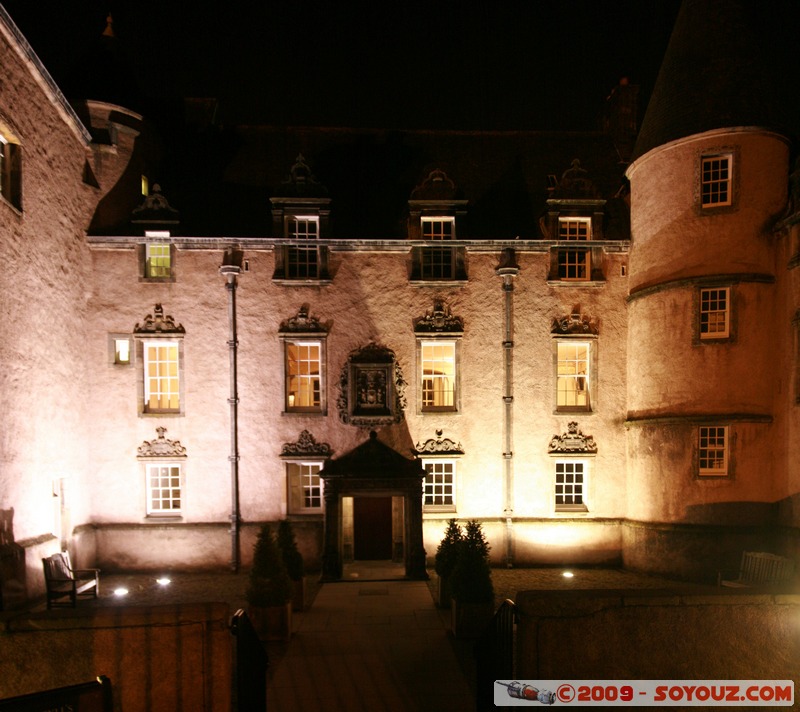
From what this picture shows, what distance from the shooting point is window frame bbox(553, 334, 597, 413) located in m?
19.3

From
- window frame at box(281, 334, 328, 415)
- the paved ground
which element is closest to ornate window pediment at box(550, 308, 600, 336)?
window frame at box(281, 334, 328, 415)

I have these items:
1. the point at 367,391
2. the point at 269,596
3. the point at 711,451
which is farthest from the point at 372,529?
the point at 711,451

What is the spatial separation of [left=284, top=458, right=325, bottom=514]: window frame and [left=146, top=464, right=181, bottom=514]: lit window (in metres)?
3.46

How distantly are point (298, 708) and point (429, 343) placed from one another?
1205 centimetres

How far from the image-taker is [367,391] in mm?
18797

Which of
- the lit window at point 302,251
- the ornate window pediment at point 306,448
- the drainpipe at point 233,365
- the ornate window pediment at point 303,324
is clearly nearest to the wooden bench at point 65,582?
the drainpipe at point 233,365

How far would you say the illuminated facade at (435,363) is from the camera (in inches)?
677

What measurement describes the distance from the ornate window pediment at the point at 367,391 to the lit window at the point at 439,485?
6.96ft

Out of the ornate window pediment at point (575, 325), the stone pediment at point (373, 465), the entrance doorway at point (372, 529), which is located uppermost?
the ornate window pediment at point (575, 325)

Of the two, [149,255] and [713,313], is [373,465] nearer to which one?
[149,255]

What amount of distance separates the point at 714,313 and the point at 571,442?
5842 millimetres

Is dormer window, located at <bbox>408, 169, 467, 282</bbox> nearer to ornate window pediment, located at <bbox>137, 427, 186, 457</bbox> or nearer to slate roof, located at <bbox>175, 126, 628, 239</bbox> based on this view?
slate roof, located at <bbox>175, 126, 628, 239</bbox>

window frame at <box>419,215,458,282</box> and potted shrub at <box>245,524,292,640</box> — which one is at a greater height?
window frame at <box>419,215,458,282</box>

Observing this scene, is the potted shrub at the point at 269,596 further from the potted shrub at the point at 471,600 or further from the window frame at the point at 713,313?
the window frame at the point at 713,313
